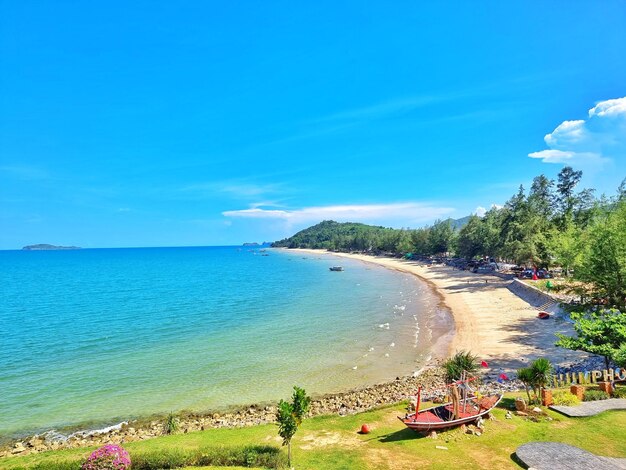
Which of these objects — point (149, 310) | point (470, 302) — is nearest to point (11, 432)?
point (149, 310)

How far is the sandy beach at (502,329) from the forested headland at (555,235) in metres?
6.87

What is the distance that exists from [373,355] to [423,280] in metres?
62.3

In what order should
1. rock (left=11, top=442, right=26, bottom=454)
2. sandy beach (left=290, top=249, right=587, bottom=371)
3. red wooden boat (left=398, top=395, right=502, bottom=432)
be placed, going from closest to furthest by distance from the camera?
red wooden boat (left=398, top=395, right=502, bottom=432)
rock (left=11, top=442, right=26, bottom=454)
sandy beach (left=290, top=249, right=587, bottom=371)

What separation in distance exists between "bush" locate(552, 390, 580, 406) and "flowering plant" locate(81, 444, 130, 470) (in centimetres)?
1960

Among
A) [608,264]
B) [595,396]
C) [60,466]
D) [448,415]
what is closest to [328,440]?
[448,415]

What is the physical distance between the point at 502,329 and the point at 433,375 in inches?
633

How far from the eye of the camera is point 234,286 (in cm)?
8925

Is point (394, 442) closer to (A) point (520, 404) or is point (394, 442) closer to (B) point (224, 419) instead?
(A) point (520, 404)

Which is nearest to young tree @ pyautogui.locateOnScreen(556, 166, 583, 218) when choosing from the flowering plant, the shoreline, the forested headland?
the forested headland

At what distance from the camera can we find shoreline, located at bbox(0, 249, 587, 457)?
20406mm

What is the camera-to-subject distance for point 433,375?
27641 millimetres

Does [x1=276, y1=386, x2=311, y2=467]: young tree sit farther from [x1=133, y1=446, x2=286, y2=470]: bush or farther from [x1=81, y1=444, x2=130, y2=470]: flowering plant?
[x1=81, y1=444, x2=130, y2=470]: flowering plant

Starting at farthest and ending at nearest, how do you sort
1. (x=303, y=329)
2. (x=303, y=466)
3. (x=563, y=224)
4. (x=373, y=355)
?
(x=563, y=224), (x=303, y=329), (x=373, y=355), (x=303, y=466)

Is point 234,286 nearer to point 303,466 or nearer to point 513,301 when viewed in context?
point 513,301
